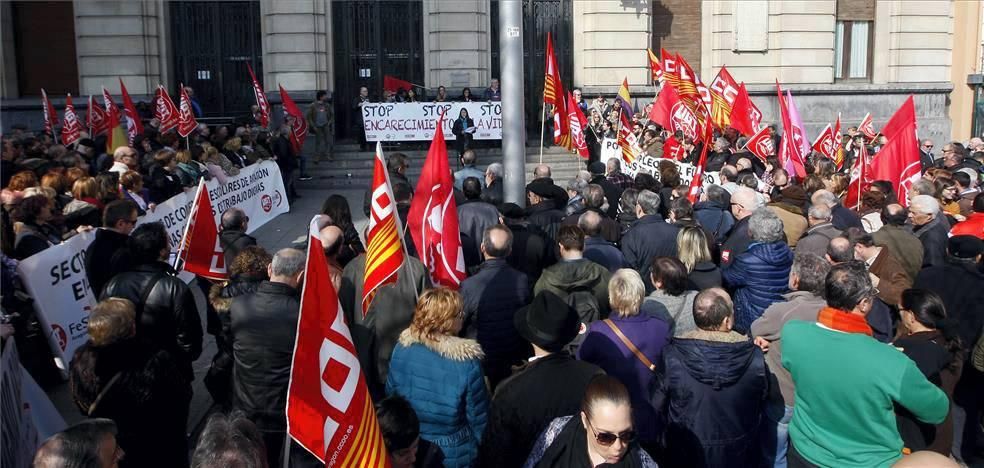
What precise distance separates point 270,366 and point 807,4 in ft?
72.7

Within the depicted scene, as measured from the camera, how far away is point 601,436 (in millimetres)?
3504

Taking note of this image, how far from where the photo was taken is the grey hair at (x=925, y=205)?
25.4ft

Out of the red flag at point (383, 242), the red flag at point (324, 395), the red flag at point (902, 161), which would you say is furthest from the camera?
the red flag at point (902, 161)

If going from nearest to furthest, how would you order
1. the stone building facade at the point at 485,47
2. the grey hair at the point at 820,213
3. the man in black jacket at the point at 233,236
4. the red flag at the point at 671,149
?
the man in black jacket at the point at 233,236
the grey hair at the point at 820,213
the red flag at the point at 671,149
the stone building facade at the point at 485,47

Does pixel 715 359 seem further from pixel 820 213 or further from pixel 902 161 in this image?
pixel 902 161

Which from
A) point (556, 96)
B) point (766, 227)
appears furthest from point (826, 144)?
point (766, 227)

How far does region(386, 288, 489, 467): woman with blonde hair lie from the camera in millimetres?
4504

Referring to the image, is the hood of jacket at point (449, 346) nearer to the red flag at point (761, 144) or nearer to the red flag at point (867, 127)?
the red flag at point (761, 144)

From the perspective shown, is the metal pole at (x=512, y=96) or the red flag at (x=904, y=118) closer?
the metal pole at (x=512, y=96)

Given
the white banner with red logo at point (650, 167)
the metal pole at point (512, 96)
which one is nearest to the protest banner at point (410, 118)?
the white banner with red logo at point (650, 167)

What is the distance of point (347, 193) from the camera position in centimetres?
1955

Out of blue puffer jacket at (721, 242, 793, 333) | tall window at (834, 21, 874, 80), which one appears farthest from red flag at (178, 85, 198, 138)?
tall window at (834, 21, 874, 80)

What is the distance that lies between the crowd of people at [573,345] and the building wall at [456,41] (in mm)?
15040

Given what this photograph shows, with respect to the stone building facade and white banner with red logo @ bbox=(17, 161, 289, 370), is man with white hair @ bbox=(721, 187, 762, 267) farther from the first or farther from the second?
the stone building facade
